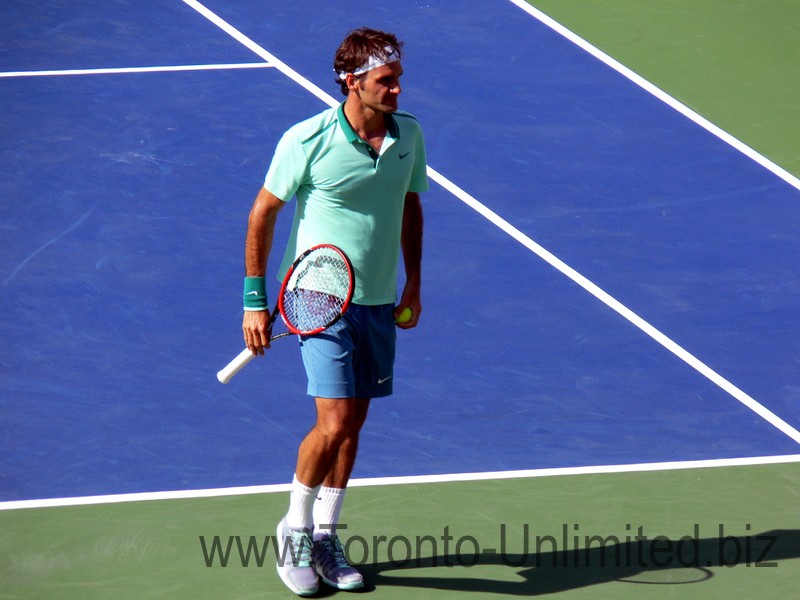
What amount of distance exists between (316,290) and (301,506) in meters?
0.97

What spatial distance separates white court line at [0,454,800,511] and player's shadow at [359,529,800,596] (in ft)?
2.25

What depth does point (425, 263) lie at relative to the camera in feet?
29.7

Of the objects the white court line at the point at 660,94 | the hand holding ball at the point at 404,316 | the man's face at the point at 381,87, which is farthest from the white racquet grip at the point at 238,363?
the white court line at the point at 660,94

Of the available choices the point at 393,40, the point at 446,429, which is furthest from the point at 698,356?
the point at 393,40

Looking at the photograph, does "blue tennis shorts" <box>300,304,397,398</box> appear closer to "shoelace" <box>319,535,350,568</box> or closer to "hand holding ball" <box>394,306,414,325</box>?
"hand holding ball" <box>394,306,414,325</box>

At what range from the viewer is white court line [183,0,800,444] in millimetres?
7652

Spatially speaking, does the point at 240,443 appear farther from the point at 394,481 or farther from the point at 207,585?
the point at 207,585

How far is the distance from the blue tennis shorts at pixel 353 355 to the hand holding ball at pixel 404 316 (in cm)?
5

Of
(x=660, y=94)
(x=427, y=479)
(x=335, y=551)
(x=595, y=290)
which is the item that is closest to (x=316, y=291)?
(x=335, y=551)

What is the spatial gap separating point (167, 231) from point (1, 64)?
11.5 feet

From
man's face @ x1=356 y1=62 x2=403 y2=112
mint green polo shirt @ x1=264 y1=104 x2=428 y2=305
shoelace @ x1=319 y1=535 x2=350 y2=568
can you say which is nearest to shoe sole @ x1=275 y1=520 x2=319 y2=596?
shoelace @ x1=319 y1=535 x2=350 y2=568

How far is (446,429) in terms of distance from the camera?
24.1ft

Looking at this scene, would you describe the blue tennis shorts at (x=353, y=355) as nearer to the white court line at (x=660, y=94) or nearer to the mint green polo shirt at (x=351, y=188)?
the mint green polo shirt at (x=351, y=188)

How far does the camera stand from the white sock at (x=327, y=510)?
19.5 feet
